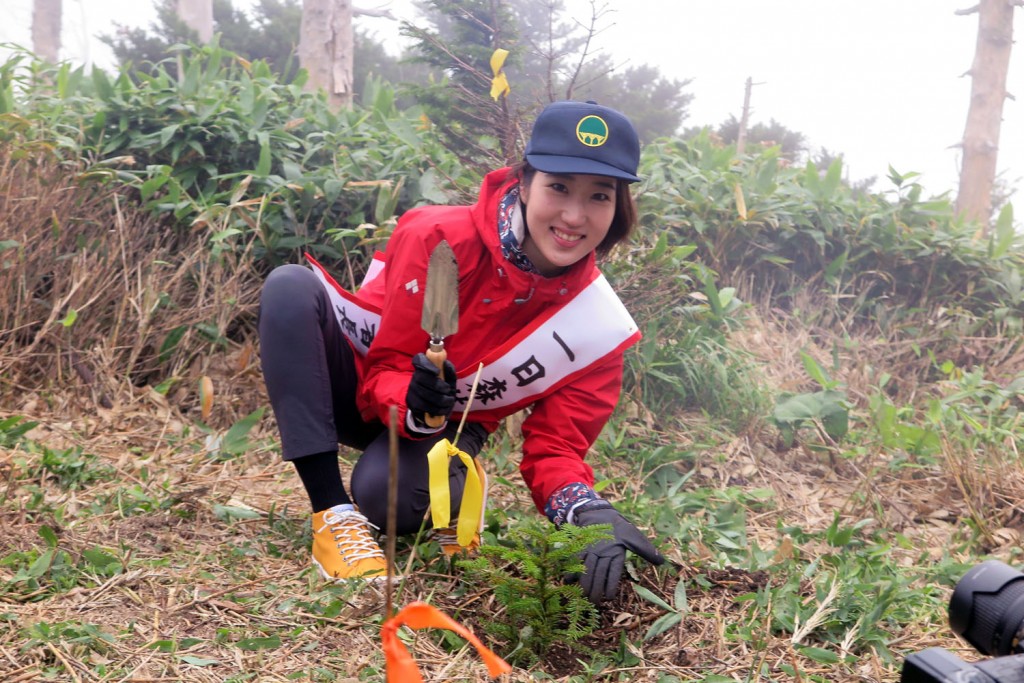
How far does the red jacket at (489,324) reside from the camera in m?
2.39

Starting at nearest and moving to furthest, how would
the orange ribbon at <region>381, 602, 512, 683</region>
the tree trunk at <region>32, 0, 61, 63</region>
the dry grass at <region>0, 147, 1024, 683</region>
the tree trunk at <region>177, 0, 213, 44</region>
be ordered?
1. the orange ribbon at <region>381, 602, 512, 683</region>
2. the dry grass at <region>0, 147, 1024, 683</region>
3. the tree trunk at <region>177, 0, 213, 44</region>
4. the tree trunk at <region>32, 0, 61, 63</region>

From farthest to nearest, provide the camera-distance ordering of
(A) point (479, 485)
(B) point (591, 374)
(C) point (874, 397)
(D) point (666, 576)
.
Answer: (C) point (874, 397)
(B) point (591, 374)
(D) point (666, 576)
(A) point (479, 485)

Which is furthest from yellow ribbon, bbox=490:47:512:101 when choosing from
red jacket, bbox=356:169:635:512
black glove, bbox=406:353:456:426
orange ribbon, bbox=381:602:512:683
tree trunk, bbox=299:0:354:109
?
tree trunk, bbox=299:0:354:109

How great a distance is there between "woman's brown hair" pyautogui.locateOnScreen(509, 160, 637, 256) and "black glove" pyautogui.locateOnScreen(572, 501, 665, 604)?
782 millimetres

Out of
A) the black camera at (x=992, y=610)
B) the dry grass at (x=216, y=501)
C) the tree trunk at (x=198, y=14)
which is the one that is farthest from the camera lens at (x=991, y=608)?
the tree trunk at (x=198, y=14)

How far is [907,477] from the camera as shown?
11.2 feet

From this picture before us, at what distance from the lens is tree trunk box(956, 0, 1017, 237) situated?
8430mm

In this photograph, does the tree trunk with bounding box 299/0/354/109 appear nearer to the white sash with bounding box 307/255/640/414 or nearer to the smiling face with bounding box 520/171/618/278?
the white sash with bounding box 307/255/640/414

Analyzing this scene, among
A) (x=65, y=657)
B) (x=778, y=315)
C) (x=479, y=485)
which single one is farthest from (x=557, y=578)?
(x=778, y=315)

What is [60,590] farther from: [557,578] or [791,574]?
[791,574]

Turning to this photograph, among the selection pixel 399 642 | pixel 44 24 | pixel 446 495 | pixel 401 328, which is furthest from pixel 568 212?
pixel 44 24

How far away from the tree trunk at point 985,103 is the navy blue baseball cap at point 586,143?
7253 mm

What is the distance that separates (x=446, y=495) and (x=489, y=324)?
793 millimetres

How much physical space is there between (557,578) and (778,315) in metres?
3.15
